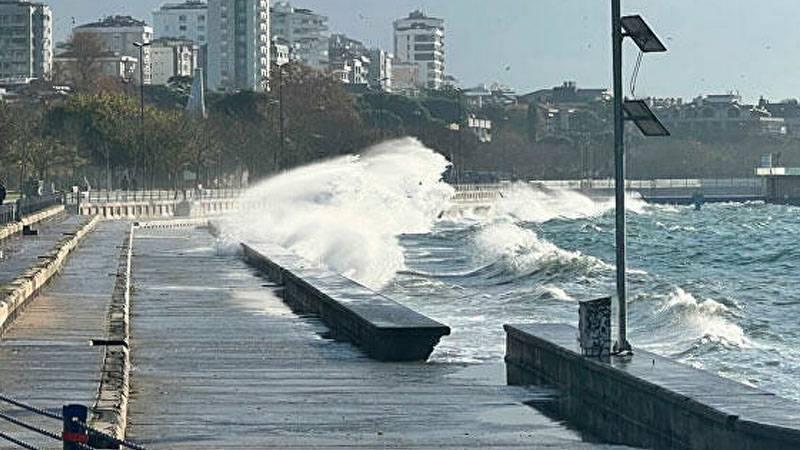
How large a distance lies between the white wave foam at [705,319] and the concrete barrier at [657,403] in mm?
9116

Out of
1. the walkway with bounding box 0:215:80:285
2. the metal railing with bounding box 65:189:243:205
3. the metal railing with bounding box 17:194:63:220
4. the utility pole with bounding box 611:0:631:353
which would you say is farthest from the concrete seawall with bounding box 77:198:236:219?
the utility pole with bounding box 611:0:631:353

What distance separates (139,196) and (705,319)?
67.4 meters

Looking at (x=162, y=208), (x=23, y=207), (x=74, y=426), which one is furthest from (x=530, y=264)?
(x=162, y=208)

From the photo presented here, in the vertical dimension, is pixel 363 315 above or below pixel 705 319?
above

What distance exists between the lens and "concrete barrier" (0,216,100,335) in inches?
916

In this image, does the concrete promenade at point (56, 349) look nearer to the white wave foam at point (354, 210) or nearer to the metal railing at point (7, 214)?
the white wave foam at point (354, 210)

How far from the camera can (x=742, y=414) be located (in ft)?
45.8

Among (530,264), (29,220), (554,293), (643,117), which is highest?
(643,117)

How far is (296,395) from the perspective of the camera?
1844 centimetres

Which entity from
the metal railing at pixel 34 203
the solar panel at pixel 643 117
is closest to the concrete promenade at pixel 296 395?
the solar panel at pixel 643 117

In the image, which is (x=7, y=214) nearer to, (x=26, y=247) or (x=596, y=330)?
(x=26, y=247)

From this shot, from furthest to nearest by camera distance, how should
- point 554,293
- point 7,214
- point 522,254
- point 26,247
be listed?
1. point 522,254
2. point 7,214
3. point 26,247
4. point 554,293

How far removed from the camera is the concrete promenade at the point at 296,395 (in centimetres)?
1562

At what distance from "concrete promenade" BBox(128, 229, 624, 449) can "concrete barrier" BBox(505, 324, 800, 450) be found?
1.27 feet
